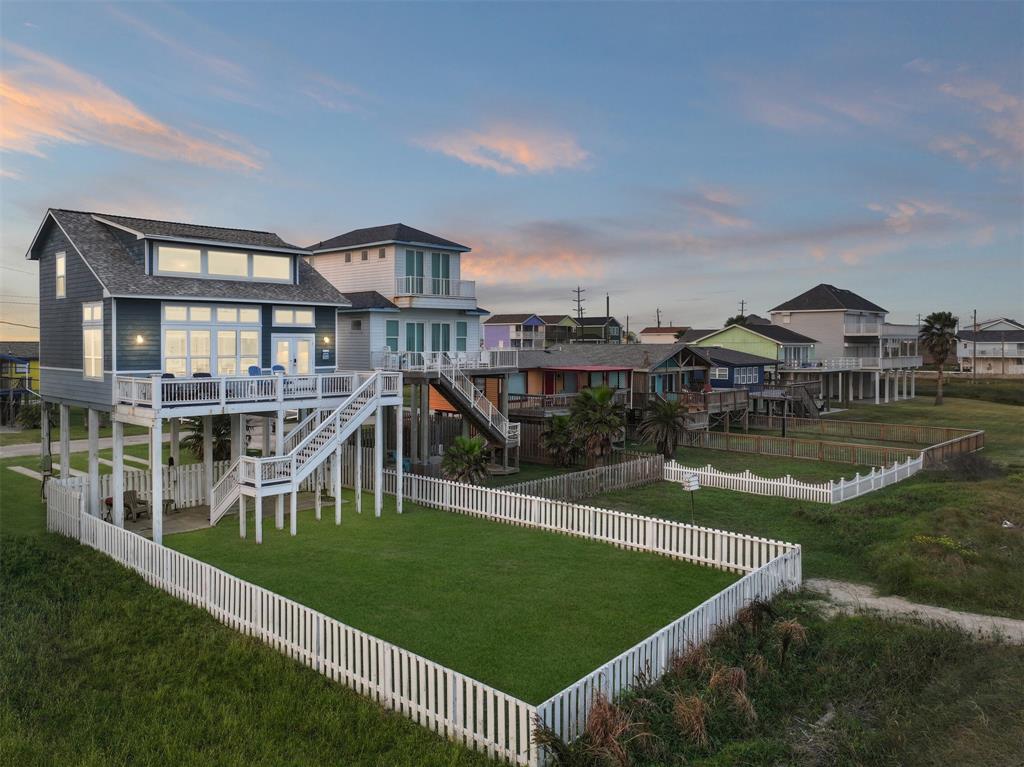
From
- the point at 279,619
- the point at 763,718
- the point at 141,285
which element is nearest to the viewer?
the point at 763,718

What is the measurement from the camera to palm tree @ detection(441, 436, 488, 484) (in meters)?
24.6

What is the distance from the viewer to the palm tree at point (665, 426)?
31375 millimetres

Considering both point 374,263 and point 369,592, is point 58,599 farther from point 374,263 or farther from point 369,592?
point 374,263

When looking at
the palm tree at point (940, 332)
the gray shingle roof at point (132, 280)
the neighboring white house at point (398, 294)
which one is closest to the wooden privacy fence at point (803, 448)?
the neighboring white house at point (398, 294)

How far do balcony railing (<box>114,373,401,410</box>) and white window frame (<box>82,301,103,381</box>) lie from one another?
1581 mm

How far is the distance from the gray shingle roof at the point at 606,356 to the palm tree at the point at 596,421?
1253cm

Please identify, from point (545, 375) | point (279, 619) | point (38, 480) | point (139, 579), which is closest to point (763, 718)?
point (279, 619)

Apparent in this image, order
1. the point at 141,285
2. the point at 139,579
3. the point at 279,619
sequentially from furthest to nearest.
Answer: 1. the point at 141,285
2. the point at 139,579
3. the point at 279,619

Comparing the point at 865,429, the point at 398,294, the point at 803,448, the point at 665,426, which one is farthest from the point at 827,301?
the point at 398,294

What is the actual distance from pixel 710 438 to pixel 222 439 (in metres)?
24.8

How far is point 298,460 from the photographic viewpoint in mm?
20859

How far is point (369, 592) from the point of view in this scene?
15211 millimetres

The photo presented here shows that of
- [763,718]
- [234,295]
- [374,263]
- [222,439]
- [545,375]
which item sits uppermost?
[374,263]

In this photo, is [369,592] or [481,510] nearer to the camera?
[369,592]
